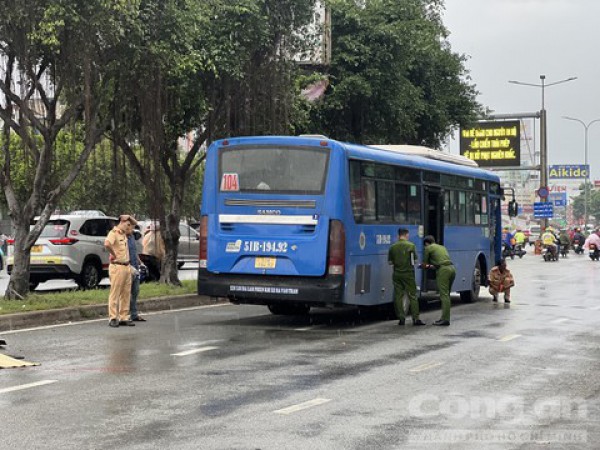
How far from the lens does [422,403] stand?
29.9ft

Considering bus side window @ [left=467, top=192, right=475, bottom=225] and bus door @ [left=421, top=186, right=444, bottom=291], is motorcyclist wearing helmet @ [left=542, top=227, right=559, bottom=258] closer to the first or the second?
bus side window @ [left=467, top=192, right=475, bottom=225]

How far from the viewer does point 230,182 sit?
1647cm

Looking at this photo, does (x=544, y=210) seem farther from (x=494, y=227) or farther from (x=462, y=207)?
(x=462, y=207)

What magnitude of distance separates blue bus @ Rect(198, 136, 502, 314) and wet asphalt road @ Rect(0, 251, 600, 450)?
663 millimetres

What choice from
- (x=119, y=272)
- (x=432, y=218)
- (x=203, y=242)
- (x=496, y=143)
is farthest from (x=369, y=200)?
(x=496, y=143)

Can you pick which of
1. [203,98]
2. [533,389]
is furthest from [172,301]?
[533,389]

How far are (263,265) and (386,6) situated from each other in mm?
20174

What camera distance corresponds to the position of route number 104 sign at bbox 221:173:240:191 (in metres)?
16.4

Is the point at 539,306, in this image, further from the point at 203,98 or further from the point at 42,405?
the point at 42,405

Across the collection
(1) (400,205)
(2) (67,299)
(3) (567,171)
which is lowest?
(2) (67,299)

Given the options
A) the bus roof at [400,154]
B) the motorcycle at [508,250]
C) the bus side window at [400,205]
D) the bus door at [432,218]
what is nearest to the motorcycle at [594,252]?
the motorcycle at [508,250]

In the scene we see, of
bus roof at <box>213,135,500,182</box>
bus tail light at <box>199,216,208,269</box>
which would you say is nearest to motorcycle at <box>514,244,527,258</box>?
bus roof at <box>213,135,500,182</box>

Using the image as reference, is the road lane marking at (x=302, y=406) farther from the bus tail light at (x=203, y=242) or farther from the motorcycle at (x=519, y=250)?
the motorcycle at (x=519, y=250)

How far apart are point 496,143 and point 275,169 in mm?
39436
